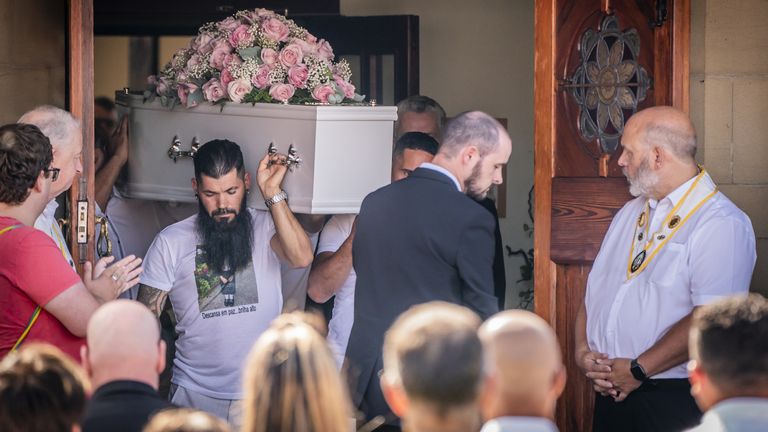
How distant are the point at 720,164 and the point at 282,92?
80.0 inches

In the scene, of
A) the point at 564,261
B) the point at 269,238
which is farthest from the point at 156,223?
the point at 564,261

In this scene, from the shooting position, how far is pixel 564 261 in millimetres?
5414

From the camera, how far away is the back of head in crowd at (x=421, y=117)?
22.7 ft

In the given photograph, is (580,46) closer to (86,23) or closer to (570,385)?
(570,385)

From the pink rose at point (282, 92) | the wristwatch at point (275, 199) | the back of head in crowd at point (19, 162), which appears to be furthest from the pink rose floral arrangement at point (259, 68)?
the back of head in crowd at point (19, 162)

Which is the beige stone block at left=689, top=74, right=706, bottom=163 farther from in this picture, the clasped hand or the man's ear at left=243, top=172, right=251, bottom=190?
the man's ear at left=243, top=172, right=251, bottom=190

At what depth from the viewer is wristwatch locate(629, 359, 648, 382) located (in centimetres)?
469

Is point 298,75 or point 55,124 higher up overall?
point 298,75

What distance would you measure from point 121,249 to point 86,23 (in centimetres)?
136

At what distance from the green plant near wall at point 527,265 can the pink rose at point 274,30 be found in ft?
10.6

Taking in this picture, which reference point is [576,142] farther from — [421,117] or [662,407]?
[421,117]

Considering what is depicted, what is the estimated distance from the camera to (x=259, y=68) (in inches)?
223

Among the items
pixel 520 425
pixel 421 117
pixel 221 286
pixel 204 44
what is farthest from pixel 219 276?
pixel 520 425

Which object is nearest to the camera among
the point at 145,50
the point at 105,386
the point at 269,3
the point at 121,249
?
the point at 105,386
